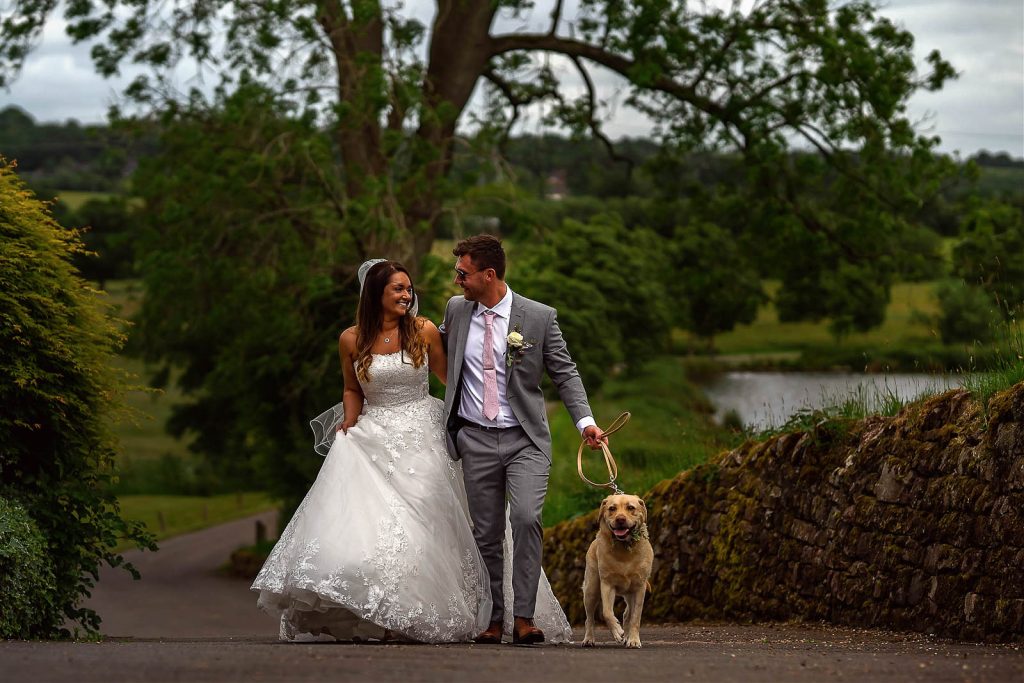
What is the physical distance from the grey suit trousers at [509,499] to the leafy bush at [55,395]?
9.45ft

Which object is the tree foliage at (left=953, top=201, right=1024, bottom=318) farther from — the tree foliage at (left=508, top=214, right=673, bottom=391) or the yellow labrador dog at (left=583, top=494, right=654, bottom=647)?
the yellow labrador dog at (left=583, top=494, right=654, bottom=647)

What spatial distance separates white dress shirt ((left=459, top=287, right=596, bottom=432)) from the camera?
8.30 m

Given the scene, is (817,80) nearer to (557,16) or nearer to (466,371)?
(557,16)

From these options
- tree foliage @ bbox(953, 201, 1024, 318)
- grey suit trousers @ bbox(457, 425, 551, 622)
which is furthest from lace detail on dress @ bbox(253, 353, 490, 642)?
tree foliage @ bbox(953, 201, 1024, 318)

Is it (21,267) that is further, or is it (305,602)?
(21,267)

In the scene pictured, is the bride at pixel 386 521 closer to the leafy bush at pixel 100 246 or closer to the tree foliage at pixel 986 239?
the tree foliage at pixel 986 239

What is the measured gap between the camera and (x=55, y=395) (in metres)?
9.40

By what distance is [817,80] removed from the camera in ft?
74.4

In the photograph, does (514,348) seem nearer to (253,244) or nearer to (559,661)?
(559,661)

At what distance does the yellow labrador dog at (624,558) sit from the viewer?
7875mm

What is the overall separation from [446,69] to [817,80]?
6.28m

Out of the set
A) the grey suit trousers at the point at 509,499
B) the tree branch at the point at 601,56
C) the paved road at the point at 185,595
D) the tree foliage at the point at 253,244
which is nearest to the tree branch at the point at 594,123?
the tree branch at the point at 601,56

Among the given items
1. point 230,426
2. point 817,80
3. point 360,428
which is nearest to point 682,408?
point 230,426

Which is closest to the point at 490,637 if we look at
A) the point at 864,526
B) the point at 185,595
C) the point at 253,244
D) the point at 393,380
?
the point at 393,380
